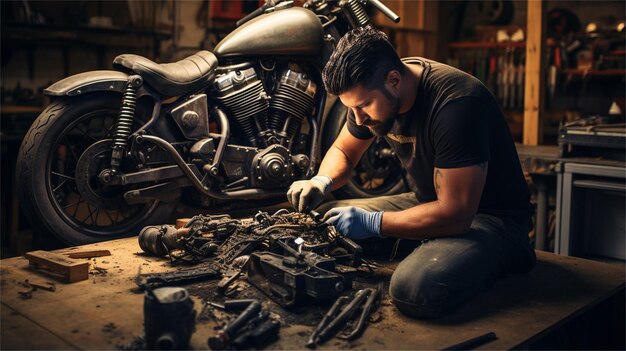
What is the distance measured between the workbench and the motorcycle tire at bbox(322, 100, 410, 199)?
140 centimetres

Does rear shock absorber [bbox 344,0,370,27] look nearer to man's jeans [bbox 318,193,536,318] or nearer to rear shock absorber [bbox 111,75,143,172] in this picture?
rear shock absorber [bbox 111,75,143,172]

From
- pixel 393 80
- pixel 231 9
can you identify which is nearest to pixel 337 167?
pixel 393 80

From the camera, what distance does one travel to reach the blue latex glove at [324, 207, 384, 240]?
251 centimetres

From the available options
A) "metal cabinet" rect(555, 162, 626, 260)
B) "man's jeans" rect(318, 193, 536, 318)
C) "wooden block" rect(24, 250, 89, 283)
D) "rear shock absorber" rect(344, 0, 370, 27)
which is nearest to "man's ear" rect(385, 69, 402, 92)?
"man's jeans" rect(318, 193, 536, 318)

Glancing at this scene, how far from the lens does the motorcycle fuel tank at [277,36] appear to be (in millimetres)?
3598

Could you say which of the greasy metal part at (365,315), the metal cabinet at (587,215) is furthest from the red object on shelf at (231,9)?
the greasy metal part at (365,315)

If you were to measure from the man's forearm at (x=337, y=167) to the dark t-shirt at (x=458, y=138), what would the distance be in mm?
359

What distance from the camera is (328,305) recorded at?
7.56 feet

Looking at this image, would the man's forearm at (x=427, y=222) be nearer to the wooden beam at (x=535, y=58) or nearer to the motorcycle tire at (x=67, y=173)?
the motorcycle tire at (x=67, y=173)

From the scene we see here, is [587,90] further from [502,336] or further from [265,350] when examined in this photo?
[265,350]

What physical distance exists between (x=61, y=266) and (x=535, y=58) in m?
3.74

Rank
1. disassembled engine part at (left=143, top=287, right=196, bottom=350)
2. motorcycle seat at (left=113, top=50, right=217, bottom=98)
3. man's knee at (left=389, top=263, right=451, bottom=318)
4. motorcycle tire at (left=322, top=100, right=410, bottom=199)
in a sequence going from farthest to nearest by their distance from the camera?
motorcycle tire at (left=322, top=100, right=410, bottom=199) < motorcycle seat at (left=113, top=50, right=217, bottom=98) < man's knee at (left=389, top=263, right=451, bottom=318) < disassembled engine part at (left=143, top=287, right=196, bottom=350)

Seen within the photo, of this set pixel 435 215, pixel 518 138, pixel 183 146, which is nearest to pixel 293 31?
pixel 183 146

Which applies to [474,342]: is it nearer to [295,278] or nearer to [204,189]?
[295,278]
